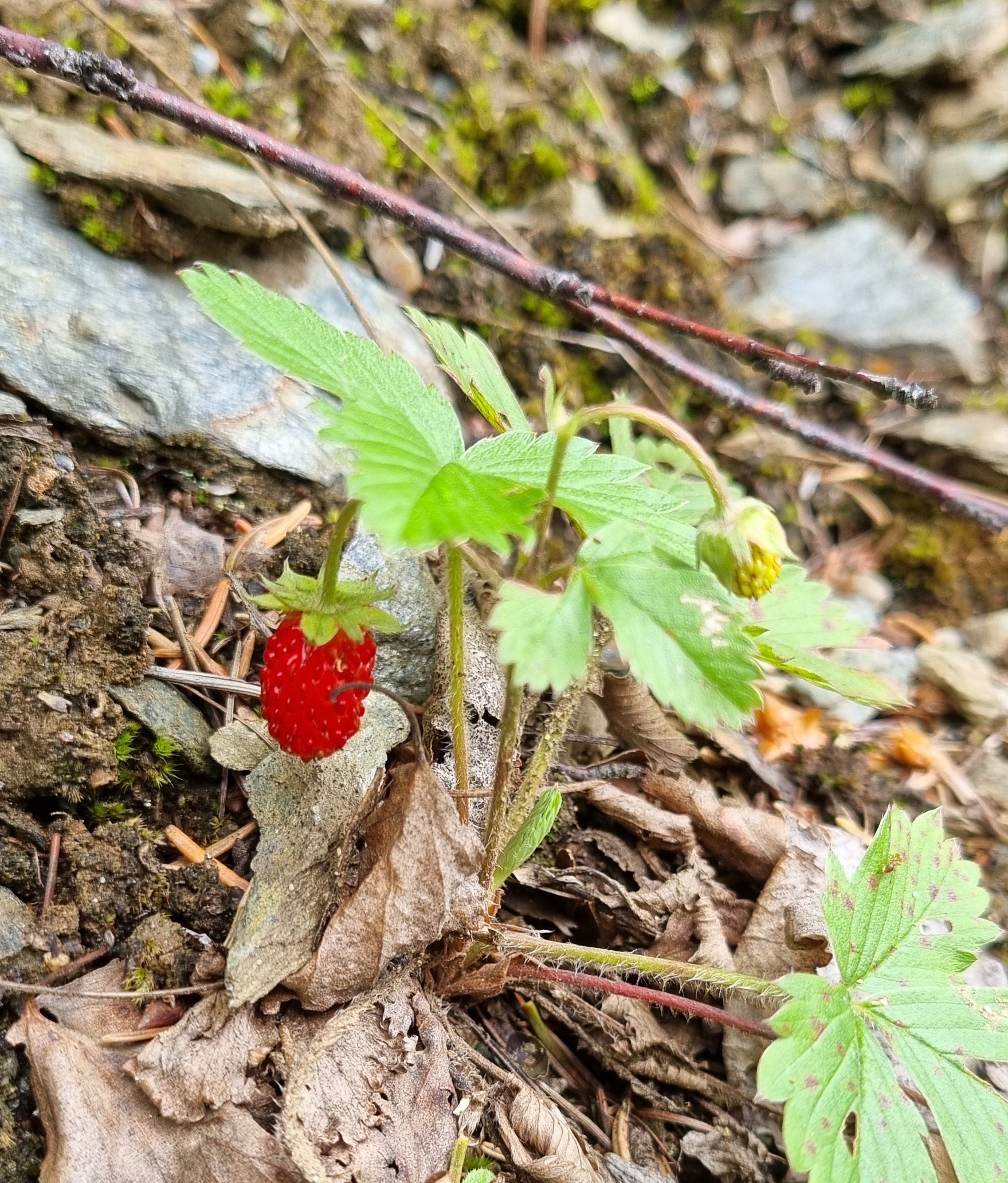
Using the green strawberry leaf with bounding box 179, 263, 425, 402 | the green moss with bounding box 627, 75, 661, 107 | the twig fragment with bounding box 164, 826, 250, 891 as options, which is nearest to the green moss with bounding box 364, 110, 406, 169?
the green moss with bounding box 627, 75, 661, 107

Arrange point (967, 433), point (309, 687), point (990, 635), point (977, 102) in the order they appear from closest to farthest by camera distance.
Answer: point (309, 687)
point (990, 635)
point (967, 433)
point (977, 102)

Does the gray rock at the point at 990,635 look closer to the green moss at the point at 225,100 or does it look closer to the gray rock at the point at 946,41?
the gray rock at the point at 946,41

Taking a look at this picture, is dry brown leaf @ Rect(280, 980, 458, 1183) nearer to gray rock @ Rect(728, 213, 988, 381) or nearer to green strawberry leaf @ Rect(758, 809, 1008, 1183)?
green strawberry leaf @ Rect(758, 809, 1008, 1183)

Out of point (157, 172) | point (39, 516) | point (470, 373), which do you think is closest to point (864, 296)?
point (470, 373)

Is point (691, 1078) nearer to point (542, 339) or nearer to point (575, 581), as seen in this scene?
point (575, 581)

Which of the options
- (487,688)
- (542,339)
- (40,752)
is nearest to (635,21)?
(542,339)

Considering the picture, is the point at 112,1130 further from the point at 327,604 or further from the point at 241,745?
the point at 327,604

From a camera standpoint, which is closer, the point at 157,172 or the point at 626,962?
the point at 626,962
